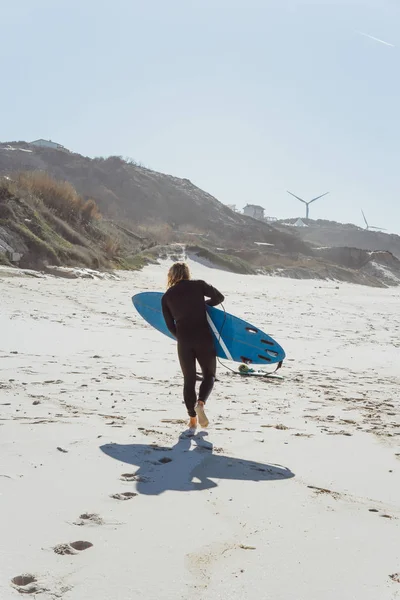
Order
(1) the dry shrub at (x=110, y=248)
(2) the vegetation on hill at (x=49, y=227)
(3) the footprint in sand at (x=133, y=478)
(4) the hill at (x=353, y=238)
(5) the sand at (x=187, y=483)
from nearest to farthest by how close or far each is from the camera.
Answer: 1. (5) the sand at (x=187, y=483)
2. (3) the footprint in sand at (x=133, y=478)
3. (2) the vegetation on hill at (x=49, y=227)
4. (1) the dry shrub at (x=110, y=248)
5. (4) the hill at (x=353, y=238)

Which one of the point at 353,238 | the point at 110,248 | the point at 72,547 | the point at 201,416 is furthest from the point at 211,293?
the point at 353,238

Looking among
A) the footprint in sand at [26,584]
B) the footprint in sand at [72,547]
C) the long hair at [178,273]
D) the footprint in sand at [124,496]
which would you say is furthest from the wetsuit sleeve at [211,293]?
the footprint in sand at [26,584]

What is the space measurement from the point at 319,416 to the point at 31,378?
9.52 feet

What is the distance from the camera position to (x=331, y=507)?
3164 millimetres

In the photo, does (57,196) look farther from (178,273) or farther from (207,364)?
(207,364)

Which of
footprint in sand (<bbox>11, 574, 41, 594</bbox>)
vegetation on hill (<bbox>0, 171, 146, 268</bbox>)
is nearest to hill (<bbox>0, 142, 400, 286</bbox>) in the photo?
vegetation on hill (<bbox>0, 171, 146, 268</bbox>)

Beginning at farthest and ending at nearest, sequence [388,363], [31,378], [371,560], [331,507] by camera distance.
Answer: [388,363] → [31,378] → [331,507] → [371,560]

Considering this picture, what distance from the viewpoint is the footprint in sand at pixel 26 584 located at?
84.1 inches

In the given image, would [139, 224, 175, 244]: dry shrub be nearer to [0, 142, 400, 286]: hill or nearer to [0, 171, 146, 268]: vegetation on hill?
[0, 142, 400, 286]: hill

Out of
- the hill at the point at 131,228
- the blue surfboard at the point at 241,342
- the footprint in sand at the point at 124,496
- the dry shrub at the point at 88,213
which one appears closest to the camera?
the footprint in sand at the point at 124,496

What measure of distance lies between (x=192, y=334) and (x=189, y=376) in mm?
356

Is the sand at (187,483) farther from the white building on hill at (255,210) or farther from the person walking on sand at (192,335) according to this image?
the white building on hill at (255,210)

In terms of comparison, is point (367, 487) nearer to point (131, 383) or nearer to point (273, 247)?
point (131, 383)

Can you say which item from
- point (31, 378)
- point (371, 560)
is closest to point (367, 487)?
point (371, 560)
